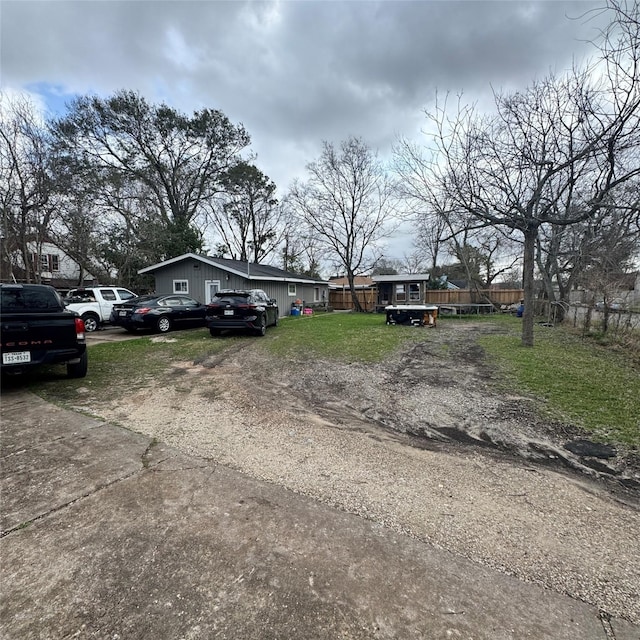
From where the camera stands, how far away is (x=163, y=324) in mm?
12023

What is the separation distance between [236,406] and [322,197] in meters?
22.1

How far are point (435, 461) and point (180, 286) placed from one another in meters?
18.0

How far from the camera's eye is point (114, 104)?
21797mm

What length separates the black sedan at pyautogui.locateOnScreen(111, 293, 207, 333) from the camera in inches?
451

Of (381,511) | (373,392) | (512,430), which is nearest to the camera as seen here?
(381,511)

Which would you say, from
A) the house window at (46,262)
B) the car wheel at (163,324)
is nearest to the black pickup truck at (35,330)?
the car wheel at (163,324)

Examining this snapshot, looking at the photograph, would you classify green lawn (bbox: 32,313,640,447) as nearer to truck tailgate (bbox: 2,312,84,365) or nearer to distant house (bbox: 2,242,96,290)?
truck tailgate (bbox: 2,312,84,365)

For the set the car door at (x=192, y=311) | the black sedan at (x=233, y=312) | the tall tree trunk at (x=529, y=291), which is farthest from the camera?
the car door at (x=192, y=311)

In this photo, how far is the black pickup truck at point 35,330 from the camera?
460 centimetres

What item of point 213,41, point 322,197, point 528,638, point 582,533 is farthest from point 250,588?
point 322,197

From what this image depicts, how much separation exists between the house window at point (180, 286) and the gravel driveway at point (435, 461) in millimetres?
13502

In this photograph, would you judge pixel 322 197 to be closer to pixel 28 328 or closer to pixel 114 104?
pixel 114 104

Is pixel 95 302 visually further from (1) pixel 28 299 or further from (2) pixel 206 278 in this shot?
(1) pixel 28 299

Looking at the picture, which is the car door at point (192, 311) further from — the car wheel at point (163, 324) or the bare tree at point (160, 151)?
the bare tree at point (160, 151)
